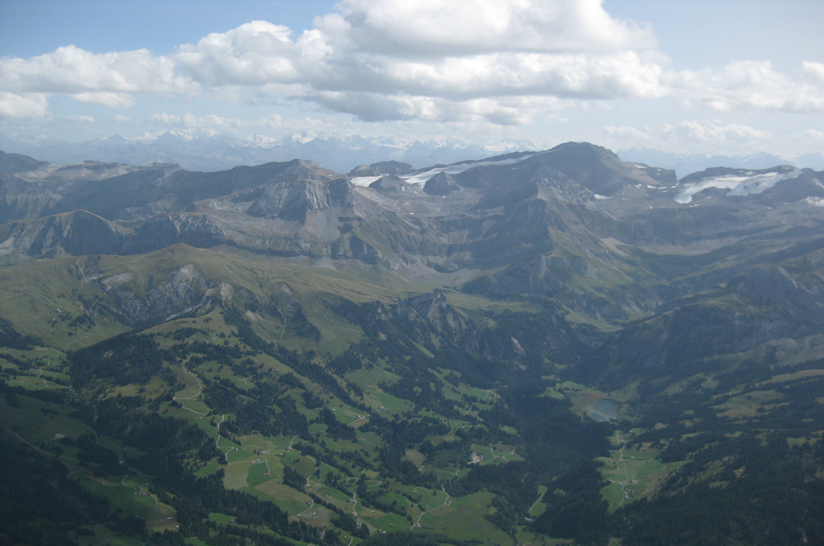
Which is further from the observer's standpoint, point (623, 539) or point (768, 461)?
point (768, 461)

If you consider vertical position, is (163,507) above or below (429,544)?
above

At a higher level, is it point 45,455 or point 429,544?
point 45,455

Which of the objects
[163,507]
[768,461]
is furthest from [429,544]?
[768,461]

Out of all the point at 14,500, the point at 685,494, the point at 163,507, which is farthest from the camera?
the point at 685,494

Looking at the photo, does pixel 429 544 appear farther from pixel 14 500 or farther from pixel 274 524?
pixel 14 500

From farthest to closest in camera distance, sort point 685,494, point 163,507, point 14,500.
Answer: point 685,494 < point 163,507 < point 14,500

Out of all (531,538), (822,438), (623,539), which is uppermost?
(822,438)

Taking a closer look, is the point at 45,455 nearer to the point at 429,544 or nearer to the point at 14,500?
the point at 14,500

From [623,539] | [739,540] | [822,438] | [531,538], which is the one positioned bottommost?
[531,538]

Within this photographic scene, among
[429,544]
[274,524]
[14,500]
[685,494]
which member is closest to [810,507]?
[685,494]
